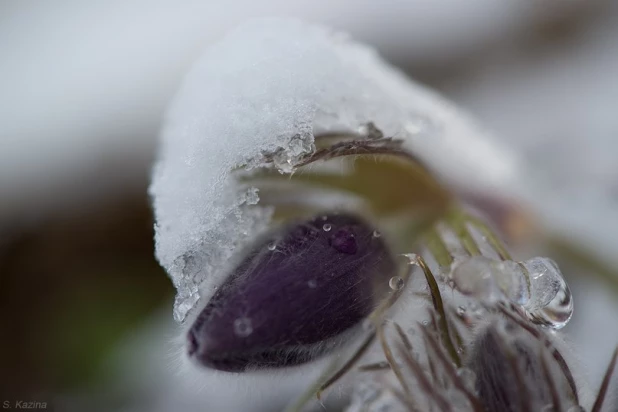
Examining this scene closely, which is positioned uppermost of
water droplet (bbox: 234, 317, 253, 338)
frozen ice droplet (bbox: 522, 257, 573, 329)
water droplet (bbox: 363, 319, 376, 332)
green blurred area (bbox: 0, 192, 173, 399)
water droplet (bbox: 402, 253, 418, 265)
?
frozen ice droplet (bbox: 522, 257, 573, 329)

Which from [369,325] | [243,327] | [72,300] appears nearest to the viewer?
[243,327]

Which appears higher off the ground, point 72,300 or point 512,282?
point 512,282

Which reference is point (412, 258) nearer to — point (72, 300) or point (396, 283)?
point (396, 283)

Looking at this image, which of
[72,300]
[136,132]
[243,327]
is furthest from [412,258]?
[136,132]

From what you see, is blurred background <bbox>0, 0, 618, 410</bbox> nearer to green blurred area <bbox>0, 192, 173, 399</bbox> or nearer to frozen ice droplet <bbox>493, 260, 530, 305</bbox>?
green blurred area <bbox>0, 192, 173, 399</bbox>

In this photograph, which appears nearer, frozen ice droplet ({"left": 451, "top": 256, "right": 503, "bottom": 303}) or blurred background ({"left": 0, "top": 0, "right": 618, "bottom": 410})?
frozen ice droplet ({"left": 451, "top": 256, "right": 503, "bottom": 303})

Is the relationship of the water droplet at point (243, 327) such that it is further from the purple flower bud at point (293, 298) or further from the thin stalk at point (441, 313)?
the thin stalk at point (441, 313)

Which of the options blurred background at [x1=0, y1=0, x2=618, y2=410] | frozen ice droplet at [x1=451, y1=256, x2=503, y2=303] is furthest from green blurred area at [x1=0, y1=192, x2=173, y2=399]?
frozen ice droplet at [x1=451, y1=256, x2=503, y2=303]
